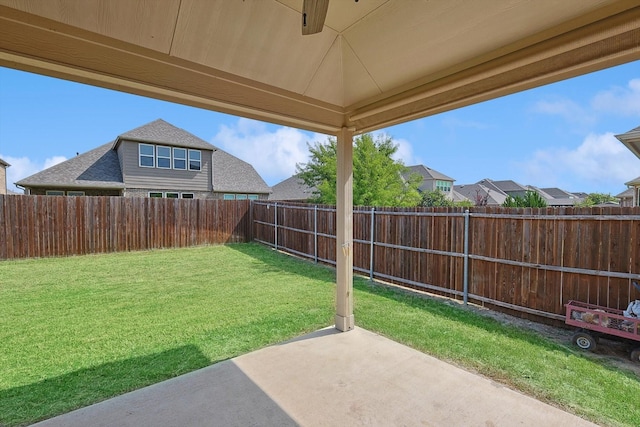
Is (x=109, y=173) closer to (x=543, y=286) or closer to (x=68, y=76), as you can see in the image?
(x=68, y=76)

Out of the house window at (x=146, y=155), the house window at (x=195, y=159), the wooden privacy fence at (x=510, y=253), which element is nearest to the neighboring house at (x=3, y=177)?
the house window at (x=146, y=155)

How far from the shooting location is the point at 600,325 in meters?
3.30

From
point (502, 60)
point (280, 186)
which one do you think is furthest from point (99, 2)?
point (280, 186)

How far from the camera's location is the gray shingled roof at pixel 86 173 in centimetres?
1284

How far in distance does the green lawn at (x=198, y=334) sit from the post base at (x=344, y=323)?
319 mm

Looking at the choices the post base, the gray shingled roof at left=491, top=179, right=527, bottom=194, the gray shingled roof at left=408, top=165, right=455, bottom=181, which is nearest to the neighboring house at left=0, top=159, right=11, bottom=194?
the post base

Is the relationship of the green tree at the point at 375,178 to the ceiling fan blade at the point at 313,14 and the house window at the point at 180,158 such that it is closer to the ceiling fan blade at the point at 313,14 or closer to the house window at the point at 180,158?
the house window at the point at 180,158

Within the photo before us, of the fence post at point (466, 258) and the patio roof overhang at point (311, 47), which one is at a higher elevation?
the patio roof overhang at point (311, 47)

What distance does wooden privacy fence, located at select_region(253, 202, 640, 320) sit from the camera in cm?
361

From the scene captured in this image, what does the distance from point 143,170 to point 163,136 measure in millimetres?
1917

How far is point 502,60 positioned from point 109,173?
16.4 m

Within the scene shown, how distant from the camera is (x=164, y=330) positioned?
381 cm

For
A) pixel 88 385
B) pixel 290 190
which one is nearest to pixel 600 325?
pixel 88 385

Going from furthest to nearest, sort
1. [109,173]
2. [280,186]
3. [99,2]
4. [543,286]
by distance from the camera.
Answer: [280,186], [109,173], [543,286], [99,2]
